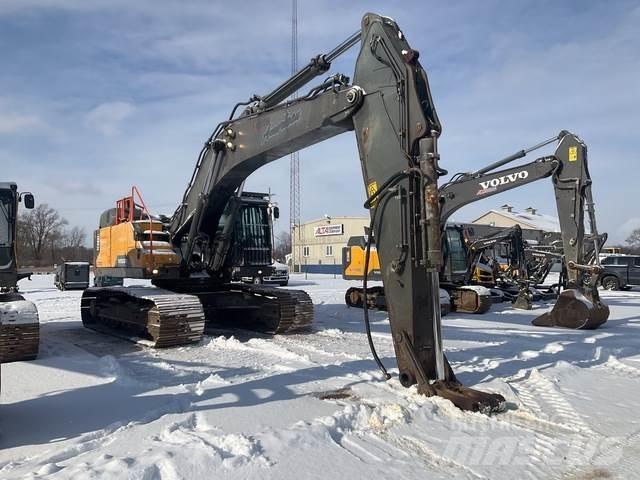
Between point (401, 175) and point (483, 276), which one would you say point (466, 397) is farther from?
point (483, 276)

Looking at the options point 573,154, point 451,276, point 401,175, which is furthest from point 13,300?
point 451,276

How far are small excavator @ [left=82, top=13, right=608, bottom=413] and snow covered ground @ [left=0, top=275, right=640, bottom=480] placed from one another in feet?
1.73

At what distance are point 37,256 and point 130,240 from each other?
6220cm

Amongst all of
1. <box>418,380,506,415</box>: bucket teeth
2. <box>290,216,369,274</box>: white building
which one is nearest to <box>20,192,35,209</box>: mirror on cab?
<box>418,380,506,415</box>: bucket teeth

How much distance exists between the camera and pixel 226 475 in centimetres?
360

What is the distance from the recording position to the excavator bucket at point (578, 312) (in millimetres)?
10836

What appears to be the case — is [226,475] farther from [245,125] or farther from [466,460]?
[245,125]

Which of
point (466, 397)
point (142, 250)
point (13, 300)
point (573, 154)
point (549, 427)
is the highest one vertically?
point (573, 154)

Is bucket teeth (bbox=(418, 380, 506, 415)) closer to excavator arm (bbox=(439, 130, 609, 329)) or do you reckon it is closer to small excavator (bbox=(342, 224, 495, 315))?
excavator arm (bbox=(439, 130, 609, 329))

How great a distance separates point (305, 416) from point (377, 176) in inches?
96.9

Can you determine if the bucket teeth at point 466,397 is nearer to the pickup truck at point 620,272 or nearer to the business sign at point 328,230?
the pickup truck at point 620,272

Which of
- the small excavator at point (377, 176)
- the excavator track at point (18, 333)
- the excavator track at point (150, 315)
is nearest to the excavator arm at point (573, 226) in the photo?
the small excavator at point (377, 176)

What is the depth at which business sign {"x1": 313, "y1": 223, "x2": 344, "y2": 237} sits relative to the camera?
63.0 m

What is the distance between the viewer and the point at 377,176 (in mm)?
5785
